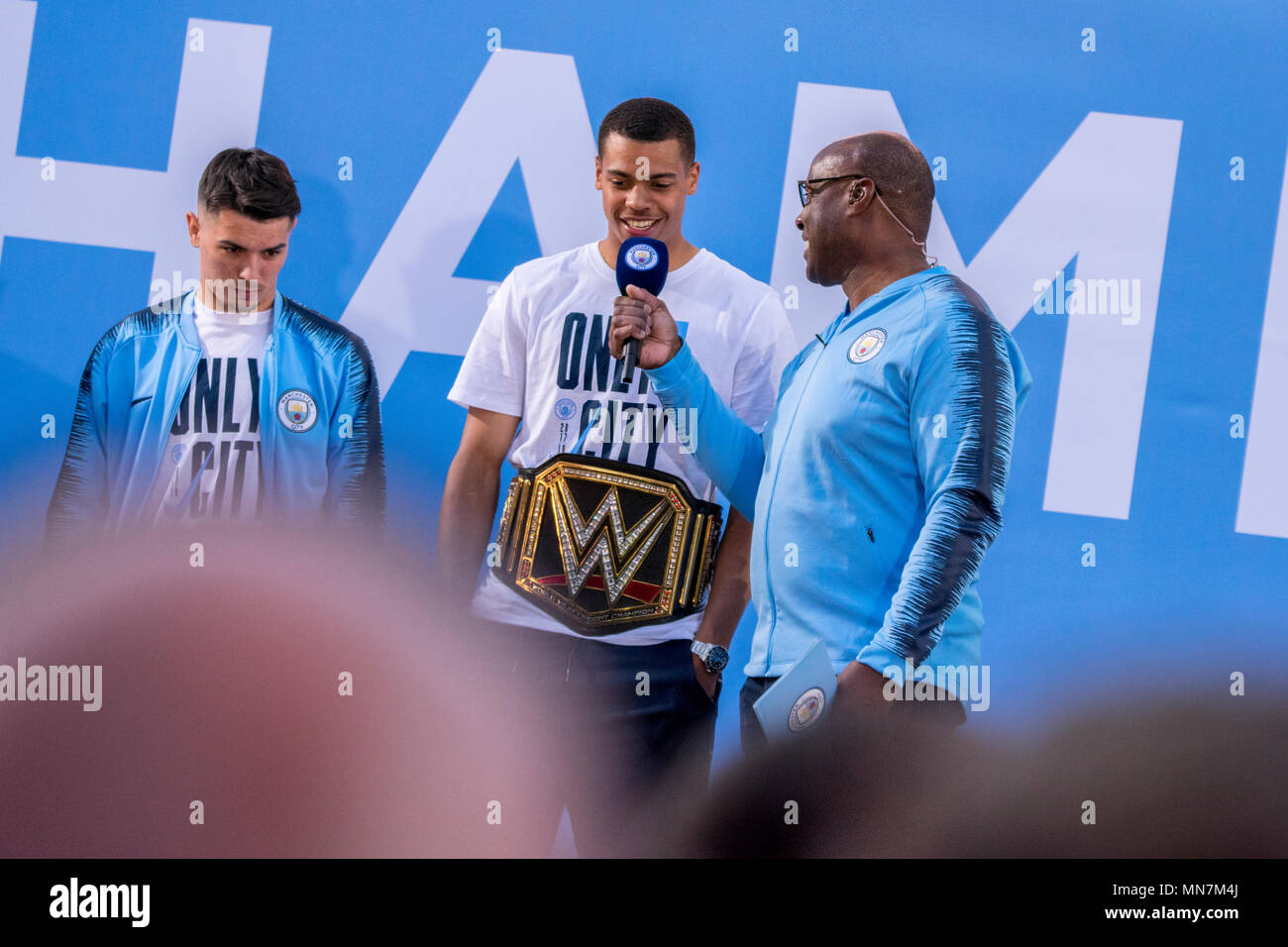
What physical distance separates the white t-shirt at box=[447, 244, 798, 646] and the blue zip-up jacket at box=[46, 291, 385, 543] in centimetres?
25

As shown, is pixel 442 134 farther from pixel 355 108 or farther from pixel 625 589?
pixel 625 589

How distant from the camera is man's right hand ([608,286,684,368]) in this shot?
78.5 inches

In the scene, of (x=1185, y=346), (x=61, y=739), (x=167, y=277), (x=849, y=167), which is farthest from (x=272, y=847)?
(x=1185, y=346)

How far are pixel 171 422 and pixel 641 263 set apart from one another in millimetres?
950

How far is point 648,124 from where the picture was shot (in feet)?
7.36

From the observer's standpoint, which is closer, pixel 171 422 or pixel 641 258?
pixel 641 258

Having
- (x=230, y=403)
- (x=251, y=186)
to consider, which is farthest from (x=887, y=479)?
(x=251, y=186)

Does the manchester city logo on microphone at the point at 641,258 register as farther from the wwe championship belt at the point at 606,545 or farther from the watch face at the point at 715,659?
the watch face at the point at 715,659

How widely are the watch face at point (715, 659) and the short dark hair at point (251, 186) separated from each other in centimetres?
119
